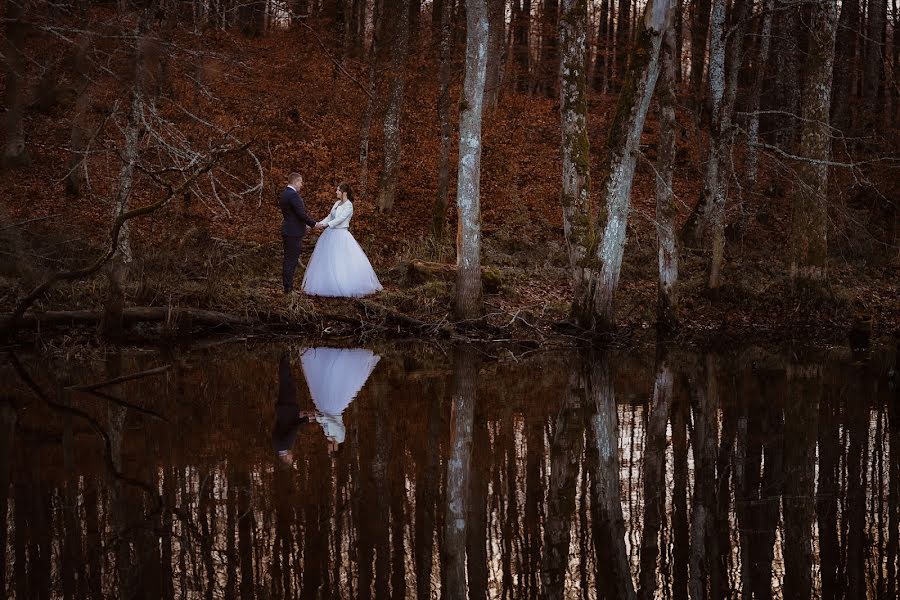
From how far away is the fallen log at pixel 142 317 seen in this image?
575 inches

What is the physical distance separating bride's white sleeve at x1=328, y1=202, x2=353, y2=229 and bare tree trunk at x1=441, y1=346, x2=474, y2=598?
5.96m

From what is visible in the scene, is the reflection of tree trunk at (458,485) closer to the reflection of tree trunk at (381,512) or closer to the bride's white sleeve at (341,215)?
the reflection of tree trunk at (381,512)

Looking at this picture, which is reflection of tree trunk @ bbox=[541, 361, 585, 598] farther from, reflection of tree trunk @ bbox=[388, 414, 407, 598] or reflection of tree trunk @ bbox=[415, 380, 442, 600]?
reflection of tree trunk @ bbox=[388, 414, 407, 598]

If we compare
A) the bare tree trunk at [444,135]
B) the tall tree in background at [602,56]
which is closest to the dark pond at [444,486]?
the bare tree trunk at [444,135]

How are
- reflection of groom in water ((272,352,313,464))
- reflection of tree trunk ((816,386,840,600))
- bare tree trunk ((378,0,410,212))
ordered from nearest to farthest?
reflection of tree trunk ((816,386,840,600))
reflection of groom in water ((272,352,313,464))
bare tree trunk ((378,0,410,212))

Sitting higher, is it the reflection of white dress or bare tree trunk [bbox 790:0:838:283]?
bare tree trunk [bbox 790:0:838:283]

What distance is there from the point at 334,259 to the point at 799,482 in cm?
1174

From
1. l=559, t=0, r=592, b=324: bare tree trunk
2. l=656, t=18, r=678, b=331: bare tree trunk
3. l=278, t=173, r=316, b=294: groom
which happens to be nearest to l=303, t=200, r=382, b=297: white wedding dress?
l=278, t=173, r=316, b=294: groom

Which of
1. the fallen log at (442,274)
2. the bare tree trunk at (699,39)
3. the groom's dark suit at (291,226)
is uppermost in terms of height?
the bare tree trunk at (699,39)

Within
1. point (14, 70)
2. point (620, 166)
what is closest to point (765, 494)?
point (14, 70)

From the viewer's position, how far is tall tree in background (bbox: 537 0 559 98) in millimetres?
35438

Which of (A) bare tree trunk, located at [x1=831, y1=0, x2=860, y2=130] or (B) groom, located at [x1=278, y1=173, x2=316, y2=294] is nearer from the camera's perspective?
(B) groom, located at [x1=278, y1=173, x2=316, y2=294]

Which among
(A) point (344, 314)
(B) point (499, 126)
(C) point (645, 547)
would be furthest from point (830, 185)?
(C) point (645, 547)

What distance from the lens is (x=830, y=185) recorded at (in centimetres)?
A: 2503
